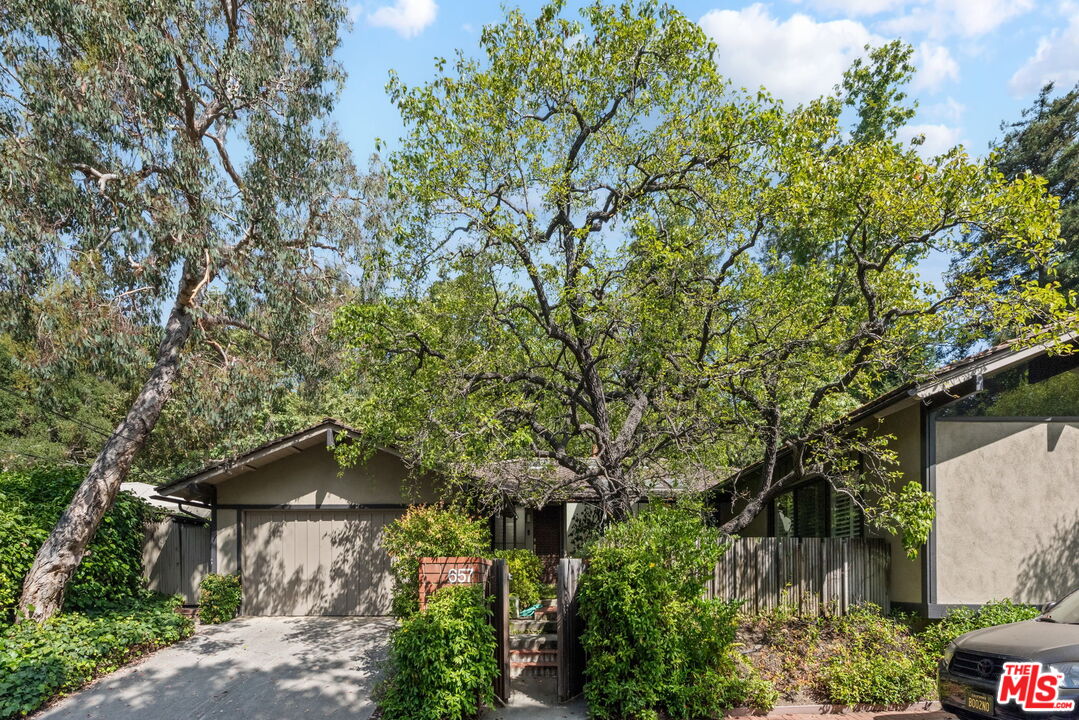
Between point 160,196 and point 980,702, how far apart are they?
1279 centimetres

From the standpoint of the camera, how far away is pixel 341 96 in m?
13.1

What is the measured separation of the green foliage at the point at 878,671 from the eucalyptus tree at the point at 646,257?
61.8 inches

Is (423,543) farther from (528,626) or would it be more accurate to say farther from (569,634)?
(569,634)

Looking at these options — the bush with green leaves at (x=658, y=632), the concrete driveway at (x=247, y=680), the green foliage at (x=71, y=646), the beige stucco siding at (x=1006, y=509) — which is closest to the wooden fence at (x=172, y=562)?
the green foliage at (x=71, y=646)

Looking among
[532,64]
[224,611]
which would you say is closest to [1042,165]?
[532,64]

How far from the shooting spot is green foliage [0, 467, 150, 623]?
10.2m

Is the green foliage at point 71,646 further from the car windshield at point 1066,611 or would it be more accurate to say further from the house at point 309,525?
the car windshield at point 1066,611

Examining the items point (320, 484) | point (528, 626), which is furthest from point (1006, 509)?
point (320, 484)

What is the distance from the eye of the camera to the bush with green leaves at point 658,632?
719 cm

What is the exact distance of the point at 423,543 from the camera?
33.4ft

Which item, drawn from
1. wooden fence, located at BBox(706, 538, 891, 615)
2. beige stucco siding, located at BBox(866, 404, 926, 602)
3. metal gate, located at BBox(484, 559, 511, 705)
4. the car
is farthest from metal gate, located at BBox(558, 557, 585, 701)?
beige stucco siding, located at BBox(866, 404, 926, 602)

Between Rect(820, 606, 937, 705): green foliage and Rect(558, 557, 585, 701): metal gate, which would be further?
Rect(558, 557, 585, 701): metal gate

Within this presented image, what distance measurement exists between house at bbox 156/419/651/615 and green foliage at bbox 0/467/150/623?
1124mm

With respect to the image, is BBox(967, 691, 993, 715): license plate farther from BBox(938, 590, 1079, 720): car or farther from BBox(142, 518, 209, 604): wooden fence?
BBox(142, 518, 209, 604): wooden fence
